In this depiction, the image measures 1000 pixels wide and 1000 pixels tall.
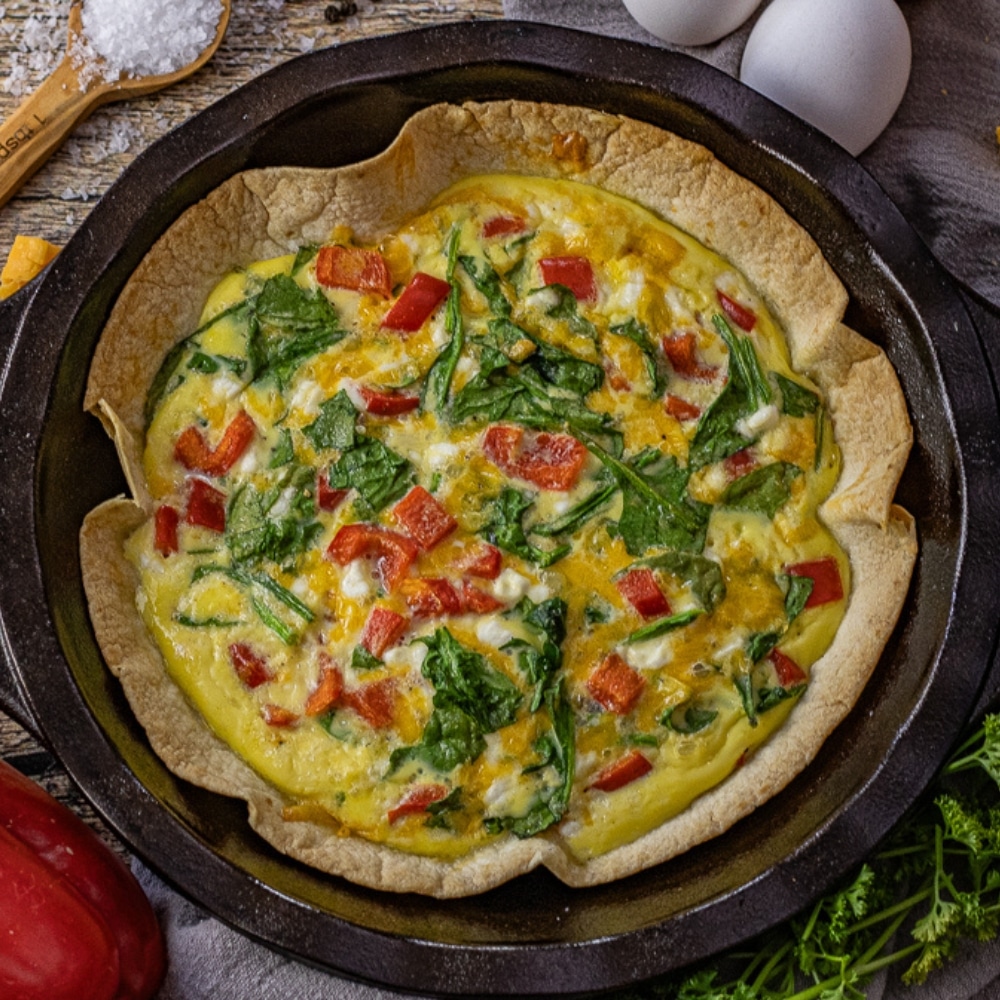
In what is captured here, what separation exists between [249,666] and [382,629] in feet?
1.49

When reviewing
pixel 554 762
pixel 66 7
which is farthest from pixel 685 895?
pixel 66 7

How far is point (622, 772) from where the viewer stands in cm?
396

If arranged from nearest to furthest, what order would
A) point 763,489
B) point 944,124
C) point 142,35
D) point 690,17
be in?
point 763,489, point 690,17, point 142,35, point 944,124

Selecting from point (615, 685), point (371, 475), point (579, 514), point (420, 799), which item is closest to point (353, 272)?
point (371, 475)

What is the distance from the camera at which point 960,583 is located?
151 inches

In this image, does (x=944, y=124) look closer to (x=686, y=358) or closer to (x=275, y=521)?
(x=686, y=358)

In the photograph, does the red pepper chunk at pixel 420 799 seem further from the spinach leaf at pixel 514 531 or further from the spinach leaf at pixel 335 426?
the spinach leaf at pixel 335 426

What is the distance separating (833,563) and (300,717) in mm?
1813

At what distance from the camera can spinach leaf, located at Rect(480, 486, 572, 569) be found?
3992mm

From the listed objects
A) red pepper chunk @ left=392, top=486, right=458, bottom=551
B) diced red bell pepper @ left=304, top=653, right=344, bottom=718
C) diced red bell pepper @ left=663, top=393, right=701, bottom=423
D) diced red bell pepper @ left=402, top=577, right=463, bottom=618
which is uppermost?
diced red bell pepper @ left=663, top=393, right=701, bottom=423

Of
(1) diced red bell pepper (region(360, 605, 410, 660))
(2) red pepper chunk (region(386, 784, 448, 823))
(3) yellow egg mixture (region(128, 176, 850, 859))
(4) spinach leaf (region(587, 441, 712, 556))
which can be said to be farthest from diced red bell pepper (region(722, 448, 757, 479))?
(2) red pepper chunk (region(386, 784, 448, 823))

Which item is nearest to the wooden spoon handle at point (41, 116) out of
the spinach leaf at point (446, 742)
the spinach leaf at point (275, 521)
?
the spinach leaf at point (275, 521)

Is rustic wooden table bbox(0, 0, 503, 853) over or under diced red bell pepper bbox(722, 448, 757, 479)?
over

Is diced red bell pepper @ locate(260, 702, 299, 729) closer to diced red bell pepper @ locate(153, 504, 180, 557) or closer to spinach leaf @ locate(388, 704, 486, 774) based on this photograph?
spinach leaf @ locate(388, 704, 486, 774)
